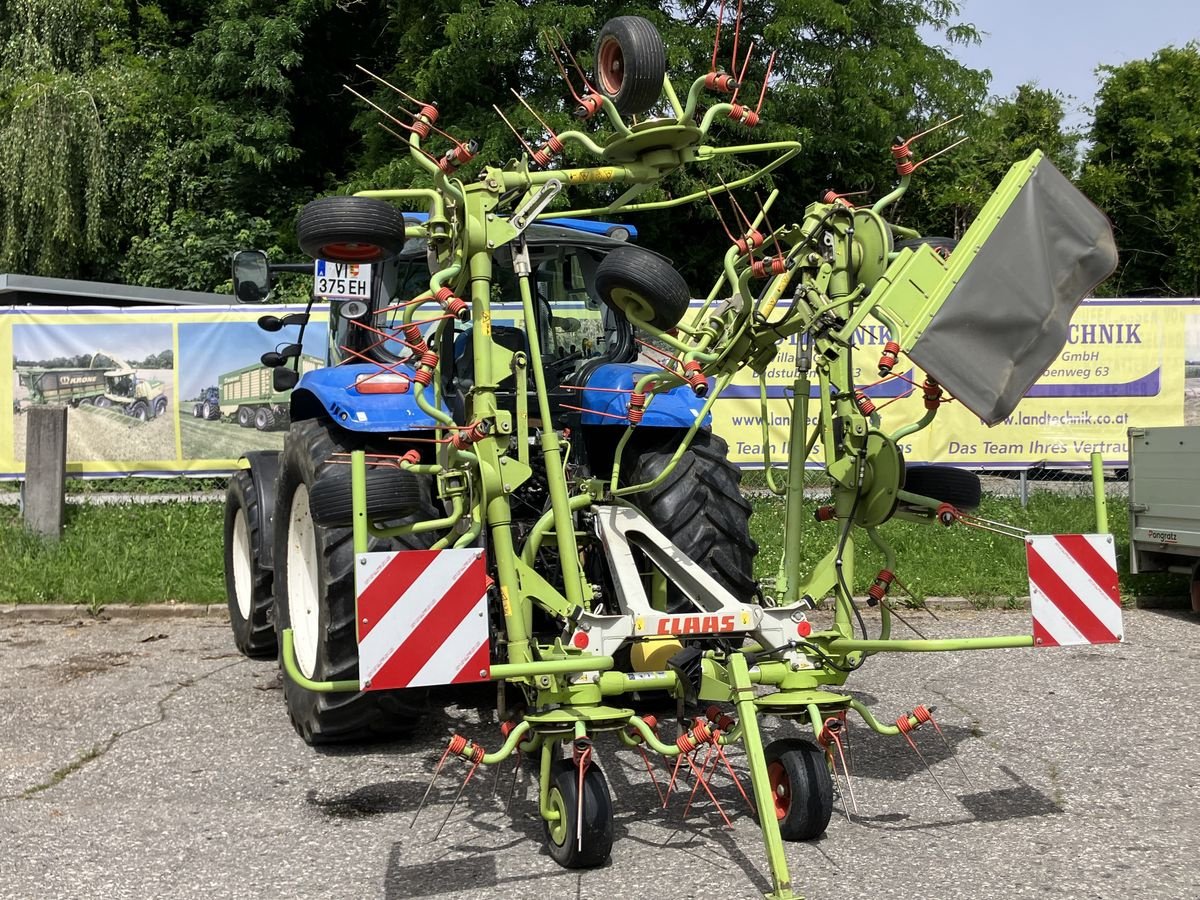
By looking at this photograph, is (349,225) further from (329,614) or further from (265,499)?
(265,499)

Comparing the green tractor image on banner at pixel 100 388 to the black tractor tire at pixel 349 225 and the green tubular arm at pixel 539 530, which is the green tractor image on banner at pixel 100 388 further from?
the green tubular arm at pixel 539 530

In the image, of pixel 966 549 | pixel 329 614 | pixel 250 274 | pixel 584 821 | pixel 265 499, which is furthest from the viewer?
pixel 966 549

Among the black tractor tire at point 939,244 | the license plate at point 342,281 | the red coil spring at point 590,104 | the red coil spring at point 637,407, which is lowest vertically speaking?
the red coil spring at point 637,407

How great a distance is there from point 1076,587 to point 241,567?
5320mm

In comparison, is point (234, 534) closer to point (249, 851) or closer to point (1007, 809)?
point (249, 851)

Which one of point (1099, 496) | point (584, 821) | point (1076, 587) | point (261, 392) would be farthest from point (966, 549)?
point (584, 821)

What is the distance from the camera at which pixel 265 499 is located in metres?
7.19

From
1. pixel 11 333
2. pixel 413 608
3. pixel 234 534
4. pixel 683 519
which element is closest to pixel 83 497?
pixel 11 333

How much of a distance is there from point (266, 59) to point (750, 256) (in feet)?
51.3

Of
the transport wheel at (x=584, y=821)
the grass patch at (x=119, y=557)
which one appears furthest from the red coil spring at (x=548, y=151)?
the grass patch at (x=119, y=557)

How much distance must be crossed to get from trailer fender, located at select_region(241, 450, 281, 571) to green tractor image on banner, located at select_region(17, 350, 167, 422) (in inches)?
197

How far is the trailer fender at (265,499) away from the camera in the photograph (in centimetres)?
710

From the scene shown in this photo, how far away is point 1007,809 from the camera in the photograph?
15.7ft

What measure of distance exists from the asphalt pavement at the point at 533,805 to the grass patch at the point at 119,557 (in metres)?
2.03
